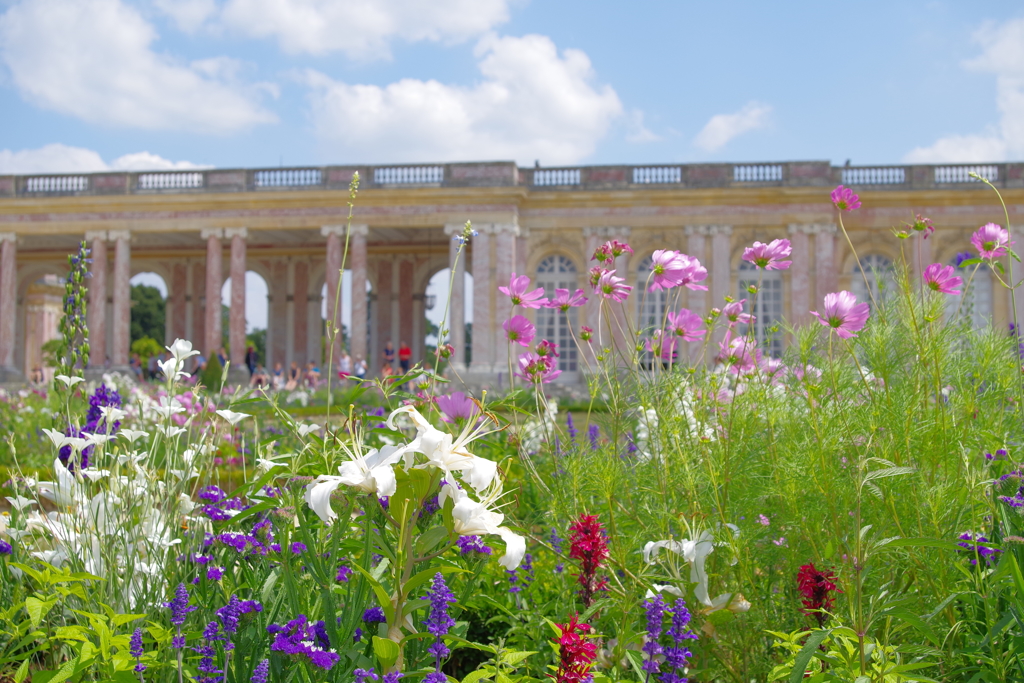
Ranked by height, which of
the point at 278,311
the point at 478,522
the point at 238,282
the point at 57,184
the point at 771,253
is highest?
the point at 57,184

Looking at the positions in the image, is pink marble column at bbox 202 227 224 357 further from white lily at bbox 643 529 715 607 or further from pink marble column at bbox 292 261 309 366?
white lily at bbox 643 529 715 607

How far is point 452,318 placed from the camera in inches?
899

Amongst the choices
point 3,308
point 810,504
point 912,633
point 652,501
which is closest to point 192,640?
point 652,501

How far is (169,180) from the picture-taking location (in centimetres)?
2339

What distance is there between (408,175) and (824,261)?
10961mm

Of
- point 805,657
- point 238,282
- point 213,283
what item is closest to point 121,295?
point 213,283

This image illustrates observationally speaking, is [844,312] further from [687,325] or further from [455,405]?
[455,405]

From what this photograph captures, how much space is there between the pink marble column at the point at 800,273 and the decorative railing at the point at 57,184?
62.7ft

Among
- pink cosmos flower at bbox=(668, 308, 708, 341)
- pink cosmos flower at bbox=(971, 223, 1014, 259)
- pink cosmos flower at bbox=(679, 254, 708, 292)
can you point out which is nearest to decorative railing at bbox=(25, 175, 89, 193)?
pink cosmos flower at bbox=(668, 308, 708, 341)

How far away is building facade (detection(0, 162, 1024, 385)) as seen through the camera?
2192 cm

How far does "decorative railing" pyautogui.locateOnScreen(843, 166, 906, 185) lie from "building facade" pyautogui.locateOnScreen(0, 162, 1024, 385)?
37 millimetres

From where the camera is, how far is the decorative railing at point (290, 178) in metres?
22.8

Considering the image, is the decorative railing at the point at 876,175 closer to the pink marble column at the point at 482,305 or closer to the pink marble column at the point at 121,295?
the pink marble column at the point at 482,305

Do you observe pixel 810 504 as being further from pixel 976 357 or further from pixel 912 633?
pixel 976 357
